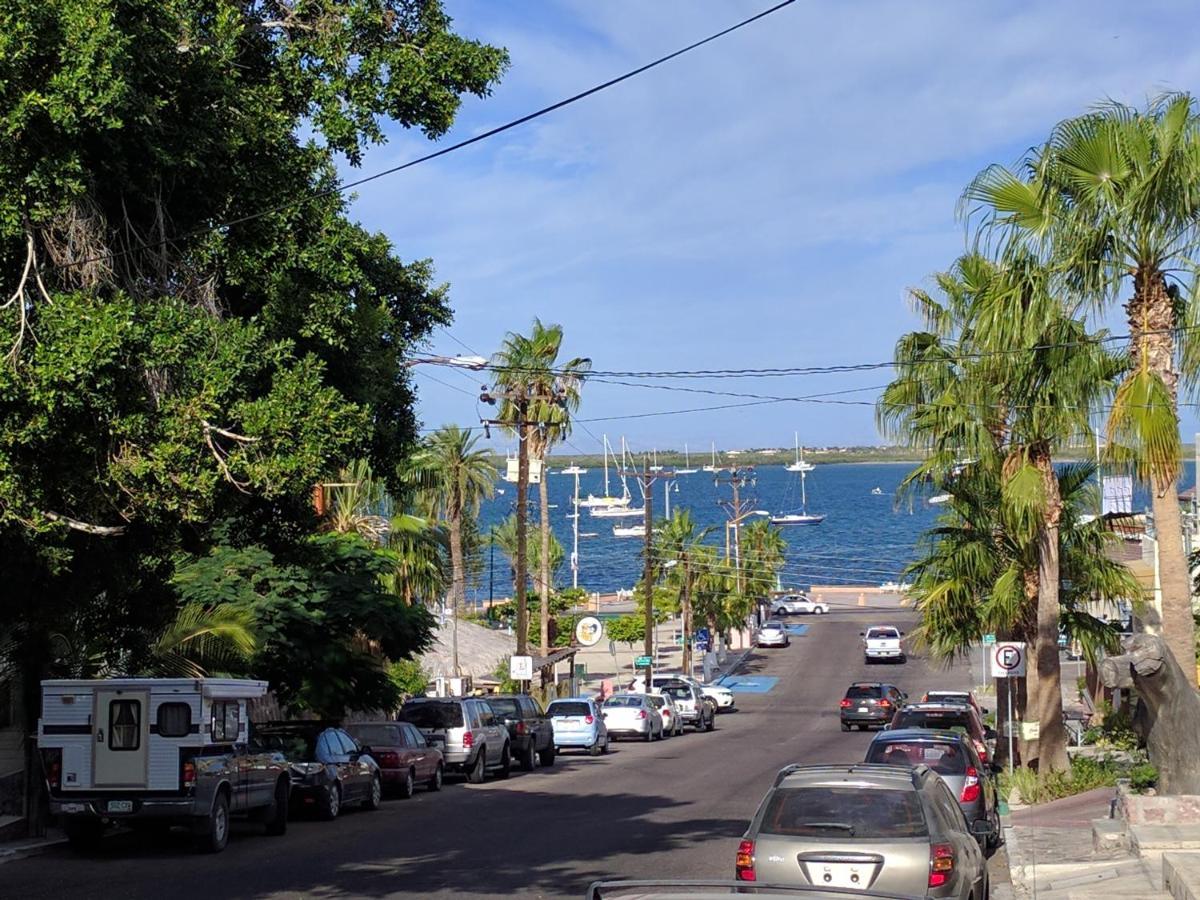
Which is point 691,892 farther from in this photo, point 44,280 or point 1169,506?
point 1169,506

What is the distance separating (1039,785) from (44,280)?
17694 mm

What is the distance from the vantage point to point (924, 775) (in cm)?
1142

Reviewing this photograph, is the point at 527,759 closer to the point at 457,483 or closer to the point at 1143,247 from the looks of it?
the point at 1143,247

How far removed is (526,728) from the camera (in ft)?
116

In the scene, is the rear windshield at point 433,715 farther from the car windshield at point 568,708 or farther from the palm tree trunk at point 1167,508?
the palm tree trunk at point 1167,508

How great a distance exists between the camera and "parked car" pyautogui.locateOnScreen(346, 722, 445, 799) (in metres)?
26.6

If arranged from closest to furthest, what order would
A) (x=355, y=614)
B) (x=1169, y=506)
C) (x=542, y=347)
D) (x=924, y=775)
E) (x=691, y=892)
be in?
(x=691, y=892)
(x=924, y=775)
(x=1169, y=506)
(x=355, y=614)
(x=542, y=347)

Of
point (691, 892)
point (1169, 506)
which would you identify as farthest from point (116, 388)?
point (1169, 506)

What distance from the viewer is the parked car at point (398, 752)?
2659 centimetres

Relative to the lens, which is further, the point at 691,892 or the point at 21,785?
the point at 21,785

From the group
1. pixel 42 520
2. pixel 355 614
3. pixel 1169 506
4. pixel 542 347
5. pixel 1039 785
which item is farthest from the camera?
pixel 542 347

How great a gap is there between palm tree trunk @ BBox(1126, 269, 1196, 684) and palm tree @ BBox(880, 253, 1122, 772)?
1.56 metres

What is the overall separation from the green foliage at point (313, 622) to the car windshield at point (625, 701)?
16.3m

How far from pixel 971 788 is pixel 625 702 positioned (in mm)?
29356
